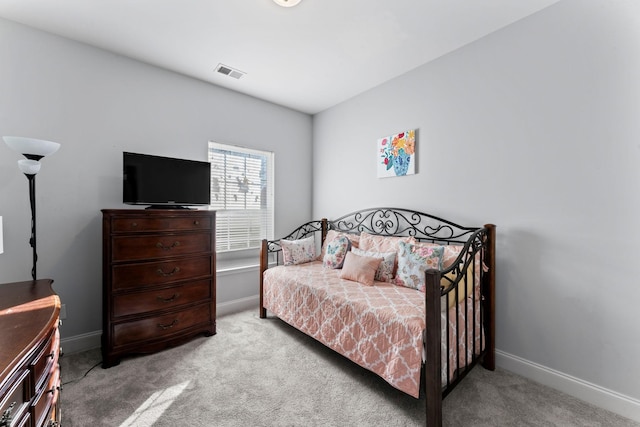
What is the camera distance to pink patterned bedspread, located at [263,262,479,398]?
1553mm

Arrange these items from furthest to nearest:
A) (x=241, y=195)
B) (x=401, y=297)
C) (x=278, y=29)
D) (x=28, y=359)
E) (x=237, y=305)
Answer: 1. (x=241, y=195)
2. (x=237, y=305)
3. (x=278, y=29)
4. (x=401, y=297)
5. (x=28, y=359)

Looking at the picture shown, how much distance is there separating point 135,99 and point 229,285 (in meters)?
2.12

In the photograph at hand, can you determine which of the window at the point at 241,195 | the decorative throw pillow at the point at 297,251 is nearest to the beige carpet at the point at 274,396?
the decorative throw pillow at the point at 297,251

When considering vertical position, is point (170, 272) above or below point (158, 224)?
below

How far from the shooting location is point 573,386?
5.83 feet

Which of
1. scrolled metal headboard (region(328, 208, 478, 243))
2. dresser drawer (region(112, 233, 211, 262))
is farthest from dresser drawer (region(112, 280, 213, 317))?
scrolled metal headboard (region(328, 208, 478, 243))

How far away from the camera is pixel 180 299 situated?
7.88ft

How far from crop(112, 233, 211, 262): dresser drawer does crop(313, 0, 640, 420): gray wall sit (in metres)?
2.21

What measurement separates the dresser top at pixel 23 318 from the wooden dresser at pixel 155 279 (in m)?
0.61

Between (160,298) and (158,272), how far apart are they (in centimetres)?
22

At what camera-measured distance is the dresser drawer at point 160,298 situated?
2123mm

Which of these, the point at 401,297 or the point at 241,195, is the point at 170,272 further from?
the point at 401,297

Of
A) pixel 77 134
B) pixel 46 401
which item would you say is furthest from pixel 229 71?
pixel 46 401

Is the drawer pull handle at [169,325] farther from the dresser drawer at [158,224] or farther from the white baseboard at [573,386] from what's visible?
the white baseboard at [573,386]
